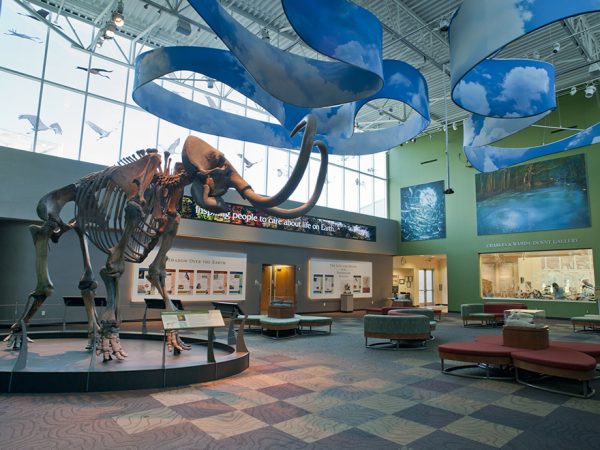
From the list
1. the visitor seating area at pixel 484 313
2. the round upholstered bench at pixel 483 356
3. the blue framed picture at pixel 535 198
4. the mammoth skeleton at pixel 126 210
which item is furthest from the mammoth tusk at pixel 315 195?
the blue framed picture at pixel 535 198

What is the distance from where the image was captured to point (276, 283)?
1850 cm

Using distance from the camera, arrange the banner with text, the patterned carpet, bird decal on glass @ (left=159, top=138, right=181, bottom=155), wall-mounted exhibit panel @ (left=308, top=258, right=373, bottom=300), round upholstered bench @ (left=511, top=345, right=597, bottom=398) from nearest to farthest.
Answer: the patterned carpet, round upholstered bench @ (left=511, top=345, right=597, bottom=398), the banner with text, bird decal on glass @ (left=159, top=138, right=181, bottom=155), wall-mounted exhibit panel @ (left=308, top=258, right=373, bottom=300)

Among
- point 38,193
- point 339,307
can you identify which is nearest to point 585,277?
point 339,307

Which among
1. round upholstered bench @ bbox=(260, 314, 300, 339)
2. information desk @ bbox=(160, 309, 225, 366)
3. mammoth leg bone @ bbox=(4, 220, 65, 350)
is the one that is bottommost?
round upholstered bench @ bbox=(260, 314, 300, 339)

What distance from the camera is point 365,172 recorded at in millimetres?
22609

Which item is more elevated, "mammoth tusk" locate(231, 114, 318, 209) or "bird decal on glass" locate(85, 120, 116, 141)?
"bird decal on glass" locate(85, 120, 116, 141)

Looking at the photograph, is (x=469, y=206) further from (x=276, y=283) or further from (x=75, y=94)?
(x=75, y=94)

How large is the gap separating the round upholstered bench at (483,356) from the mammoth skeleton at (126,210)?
3.74 meters

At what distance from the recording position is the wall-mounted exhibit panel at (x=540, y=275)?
16500 millimetres

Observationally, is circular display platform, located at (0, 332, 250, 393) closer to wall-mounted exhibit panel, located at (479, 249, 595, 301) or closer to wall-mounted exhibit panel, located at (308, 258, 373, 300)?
wall-mounted exhibit panel, located at (308, 258, 373, 300)

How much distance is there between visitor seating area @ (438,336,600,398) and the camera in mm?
4844

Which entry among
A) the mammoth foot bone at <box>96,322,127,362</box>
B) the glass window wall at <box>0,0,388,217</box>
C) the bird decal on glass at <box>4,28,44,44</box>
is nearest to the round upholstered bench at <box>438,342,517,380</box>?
the mammoth foot bone at <box>96,322,127,362</box>

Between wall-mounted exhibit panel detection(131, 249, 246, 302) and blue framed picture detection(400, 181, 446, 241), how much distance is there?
33.8 feet

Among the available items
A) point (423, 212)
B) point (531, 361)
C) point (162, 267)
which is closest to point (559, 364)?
point (531, 361)
